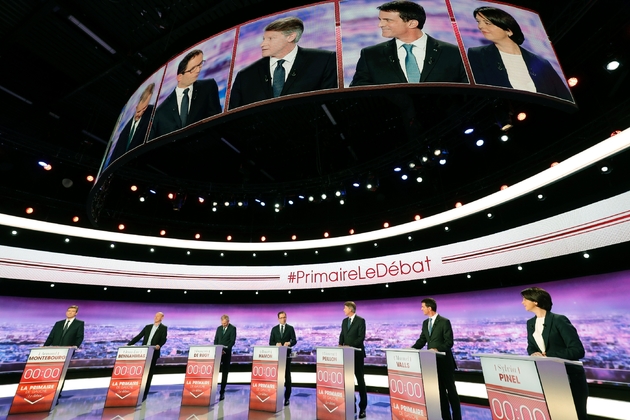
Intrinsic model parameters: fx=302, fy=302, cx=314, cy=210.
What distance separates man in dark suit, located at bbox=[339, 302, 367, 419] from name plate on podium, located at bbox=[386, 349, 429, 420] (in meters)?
0.94

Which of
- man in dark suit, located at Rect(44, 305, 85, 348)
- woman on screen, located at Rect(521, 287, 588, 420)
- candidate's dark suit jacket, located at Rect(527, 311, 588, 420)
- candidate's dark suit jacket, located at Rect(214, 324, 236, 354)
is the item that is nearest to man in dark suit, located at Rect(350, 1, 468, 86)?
woman on screen, located at Rect(521, 287, 588, 420)

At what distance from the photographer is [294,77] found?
84.4 inches

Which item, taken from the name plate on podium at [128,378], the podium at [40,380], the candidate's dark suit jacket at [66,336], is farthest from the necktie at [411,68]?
the candidate's dark suit jacket at [66,336]

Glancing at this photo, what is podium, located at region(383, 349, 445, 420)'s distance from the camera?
331 cm

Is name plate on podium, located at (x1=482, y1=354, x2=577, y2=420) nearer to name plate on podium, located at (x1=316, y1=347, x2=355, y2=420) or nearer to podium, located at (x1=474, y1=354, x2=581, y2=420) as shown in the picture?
podium, located at (x1=474, y1=354, x2=581, y2=420)

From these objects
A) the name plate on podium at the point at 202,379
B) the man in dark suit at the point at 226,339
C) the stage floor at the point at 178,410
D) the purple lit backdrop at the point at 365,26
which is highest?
the purple lit backdrop at the point at 365,26

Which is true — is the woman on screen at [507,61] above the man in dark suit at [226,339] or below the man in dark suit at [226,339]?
above

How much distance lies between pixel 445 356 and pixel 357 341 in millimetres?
1394

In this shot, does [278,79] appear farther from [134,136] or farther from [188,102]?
[134,136]

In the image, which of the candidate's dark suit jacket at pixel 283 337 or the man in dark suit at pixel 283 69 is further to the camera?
the candidate's dark suit jacket at pixel 283 337

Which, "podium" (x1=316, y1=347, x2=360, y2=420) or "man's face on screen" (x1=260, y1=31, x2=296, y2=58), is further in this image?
"podium" (x1=316, y1=347, x2=360, y2=420)

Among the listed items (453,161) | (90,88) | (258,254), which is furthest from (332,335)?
(90,88)

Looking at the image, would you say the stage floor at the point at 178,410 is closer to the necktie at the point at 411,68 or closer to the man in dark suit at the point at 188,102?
the man in dark suit at the point at 188,102

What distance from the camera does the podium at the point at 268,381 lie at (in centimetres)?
485
